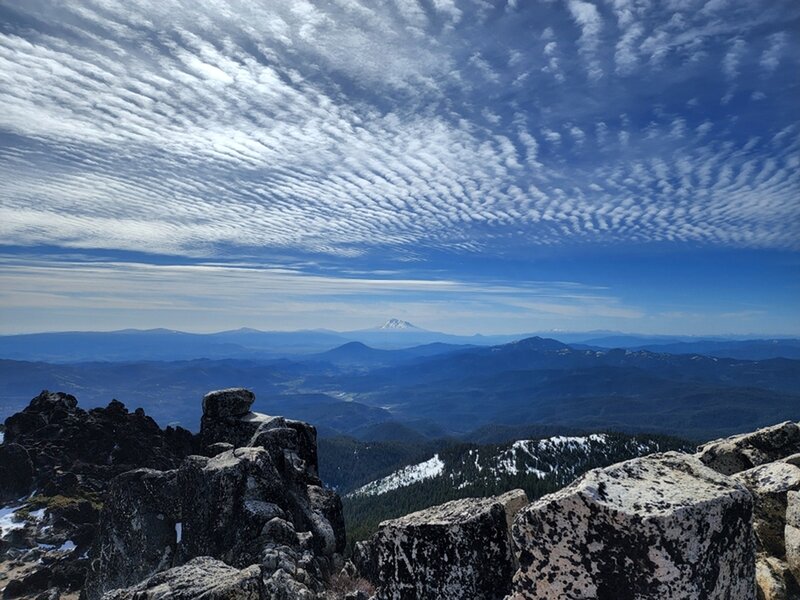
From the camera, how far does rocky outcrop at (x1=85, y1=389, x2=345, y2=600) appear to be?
28453mm

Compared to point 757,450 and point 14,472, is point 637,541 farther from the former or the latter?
point 14,472

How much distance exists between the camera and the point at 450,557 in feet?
34.3

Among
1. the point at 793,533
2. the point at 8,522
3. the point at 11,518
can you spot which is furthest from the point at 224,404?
the point at 793,533

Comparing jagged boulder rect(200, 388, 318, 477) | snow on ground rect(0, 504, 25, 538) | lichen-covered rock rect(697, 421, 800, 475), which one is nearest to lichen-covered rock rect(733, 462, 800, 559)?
lichen-covered rock rect(697, 421, 800, 475)

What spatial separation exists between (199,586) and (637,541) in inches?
476

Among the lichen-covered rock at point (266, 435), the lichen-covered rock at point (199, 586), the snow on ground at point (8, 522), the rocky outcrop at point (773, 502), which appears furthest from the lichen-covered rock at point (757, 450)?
the snow on ground at point (8, 522)

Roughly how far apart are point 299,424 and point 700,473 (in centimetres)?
4208

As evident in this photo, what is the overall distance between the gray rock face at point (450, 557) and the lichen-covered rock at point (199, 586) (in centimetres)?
426

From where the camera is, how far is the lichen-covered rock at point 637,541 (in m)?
6.93

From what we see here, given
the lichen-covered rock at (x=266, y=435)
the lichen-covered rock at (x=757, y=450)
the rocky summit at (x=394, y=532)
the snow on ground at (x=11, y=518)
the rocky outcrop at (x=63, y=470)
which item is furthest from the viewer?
the snow on ground at (x=11, y=518)

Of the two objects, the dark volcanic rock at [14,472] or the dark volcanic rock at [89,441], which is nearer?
the dark volcanic rock at [14,472]

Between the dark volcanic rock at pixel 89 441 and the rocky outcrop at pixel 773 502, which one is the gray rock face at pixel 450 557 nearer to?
the rocky outcrop at pixel 773 502

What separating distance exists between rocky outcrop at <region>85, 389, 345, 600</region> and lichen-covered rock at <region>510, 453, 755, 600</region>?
18756mm

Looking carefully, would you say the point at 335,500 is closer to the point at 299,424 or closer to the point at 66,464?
the point at 299,424
